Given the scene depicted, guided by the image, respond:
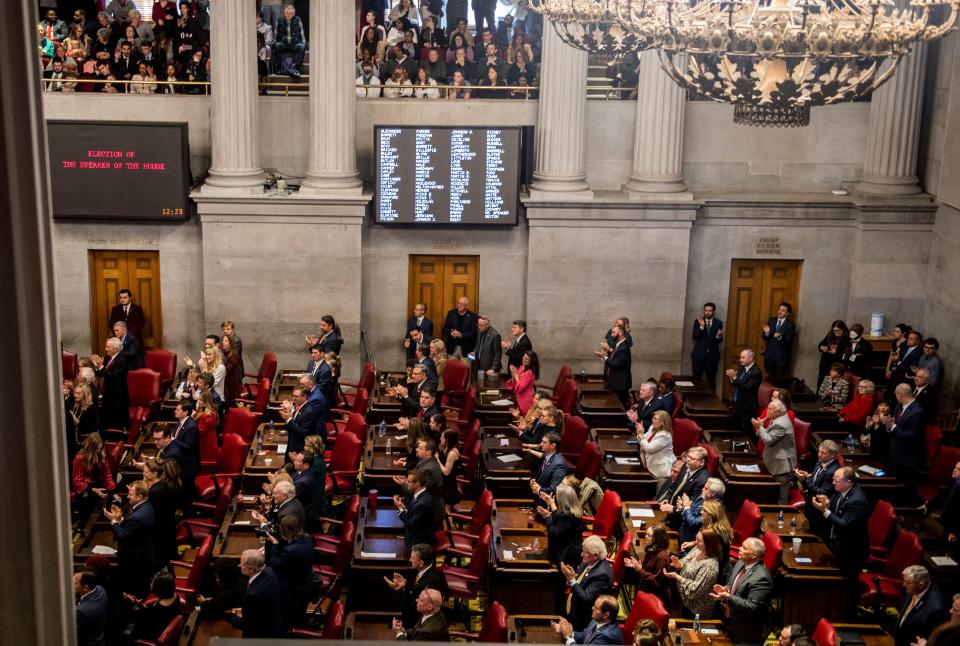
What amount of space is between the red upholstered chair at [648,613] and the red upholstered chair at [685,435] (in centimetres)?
454

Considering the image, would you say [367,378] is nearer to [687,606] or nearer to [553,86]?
[553,86]

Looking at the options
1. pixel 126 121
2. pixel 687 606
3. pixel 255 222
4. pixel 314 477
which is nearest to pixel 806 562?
pixel 687 606

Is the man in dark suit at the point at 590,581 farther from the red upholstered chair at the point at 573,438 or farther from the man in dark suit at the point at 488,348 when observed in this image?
the man in dark suit at the point at 488,348

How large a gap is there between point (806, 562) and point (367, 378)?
7192mm

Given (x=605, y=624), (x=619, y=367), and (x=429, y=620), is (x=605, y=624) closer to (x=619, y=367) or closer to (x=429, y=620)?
(x=429, y=620)

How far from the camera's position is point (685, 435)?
14.4 m

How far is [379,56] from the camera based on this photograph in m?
18.8

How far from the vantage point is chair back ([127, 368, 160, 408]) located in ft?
52.8

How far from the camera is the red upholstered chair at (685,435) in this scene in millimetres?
14320

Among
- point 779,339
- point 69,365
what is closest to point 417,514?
point 69,365

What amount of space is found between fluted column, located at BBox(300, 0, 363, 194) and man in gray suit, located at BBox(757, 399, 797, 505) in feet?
24.4

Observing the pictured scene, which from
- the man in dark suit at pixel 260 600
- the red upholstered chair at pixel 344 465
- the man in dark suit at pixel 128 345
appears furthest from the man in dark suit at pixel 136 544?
the man in dark suit at pixel 128 345

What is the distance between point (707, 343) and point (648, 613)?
901 cm

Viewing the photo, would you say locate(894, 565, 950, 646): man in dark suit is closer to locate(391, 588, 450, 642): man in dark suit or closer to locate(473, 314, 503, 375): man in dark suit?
locate(391, 588, 450, 642): man in dark suit
